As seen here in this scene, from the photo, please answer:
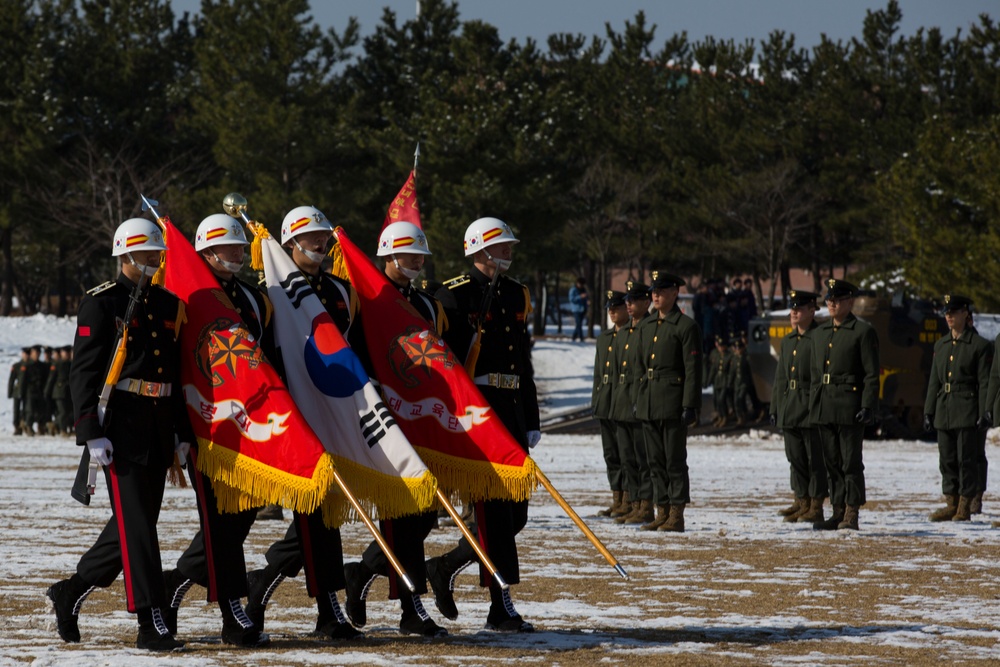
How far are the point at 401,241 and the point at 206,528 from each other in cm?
184

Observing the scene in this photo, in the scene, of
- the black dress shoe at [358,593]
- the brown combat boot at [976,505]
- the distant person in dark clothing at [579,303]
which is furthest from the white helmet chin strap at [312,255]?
the distant person in dark clothing at [579,303]

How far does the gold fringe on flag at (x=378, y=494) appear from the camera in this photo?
7.89 metres

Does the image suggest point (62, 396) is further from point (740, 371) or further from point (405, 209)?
point (405, 209)

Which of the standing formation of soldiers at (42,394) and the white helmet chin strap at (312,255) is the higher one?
the white helmet chin strap at (312,255)

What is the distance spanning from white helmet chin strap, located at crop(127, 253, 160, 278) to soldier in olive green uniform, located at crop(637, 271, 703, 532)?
21.7 ft

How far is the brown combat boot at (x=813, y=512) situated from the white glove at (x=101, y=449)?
25.5 ft

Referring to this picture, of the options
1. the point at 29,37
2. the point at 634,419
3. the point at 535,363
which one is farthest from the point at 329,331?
the point at 29,37

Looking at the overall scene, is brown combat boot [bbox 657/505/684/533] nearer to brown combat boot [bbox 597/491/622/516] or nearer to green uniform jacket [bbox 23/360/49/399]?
brown combat boot [bbox 597/491/622/516]

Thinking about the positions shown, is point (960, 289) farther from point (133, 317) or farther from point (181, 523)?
point (133, 317)

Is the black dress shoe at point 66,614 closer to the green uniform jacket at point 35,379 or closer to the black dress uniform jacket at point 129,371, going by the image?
the black dress uniform jacket at point 129,371

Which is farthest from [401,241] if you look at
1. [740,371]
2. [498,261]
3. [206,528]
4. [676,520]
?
[740,371]

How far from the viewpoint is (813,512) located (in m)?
14.1

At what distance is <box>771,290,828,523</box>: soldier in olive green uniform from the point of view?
14.2 meters

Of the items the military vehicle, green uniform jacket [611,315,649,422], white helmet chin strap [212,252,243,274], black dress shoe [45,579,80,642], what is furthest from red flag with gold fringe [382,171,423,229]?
the military vehicle
